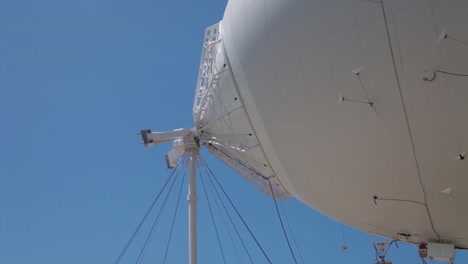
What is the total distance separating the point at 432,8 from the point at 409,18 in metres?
0.50

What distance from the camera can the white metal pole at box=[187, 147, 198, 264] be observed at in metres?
20.9

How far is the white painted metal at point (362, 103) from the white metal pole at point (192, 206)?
3949 millimetres

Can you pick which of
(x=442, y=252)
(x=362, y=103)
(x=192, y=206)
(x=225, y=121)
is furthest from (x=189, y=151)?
(x=442, y=252)

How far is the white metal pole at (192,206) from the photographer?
20938 mm

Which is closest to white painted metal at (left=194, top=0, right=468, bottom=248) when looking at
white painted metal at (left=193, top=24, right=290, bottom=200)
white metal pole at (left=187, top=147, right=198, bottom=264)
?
white painted metal at (left=193, top=24, right=290, bottom=200)

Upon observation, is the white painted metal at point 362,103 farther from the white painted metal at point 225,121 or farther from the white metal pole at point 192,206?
the white metal pole at point 192,206

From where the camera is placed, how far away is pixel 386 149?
48.1 feet

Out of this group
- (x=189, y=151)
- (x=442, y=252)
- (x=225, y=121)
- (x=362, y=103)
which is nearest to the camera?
(x=362, y=103)

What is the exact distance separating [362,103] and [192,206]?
9059 mm

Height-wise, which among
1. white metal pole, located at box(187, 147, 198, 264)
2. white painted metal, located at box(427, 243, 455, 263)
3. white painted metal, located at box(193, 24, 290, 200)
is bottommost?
white painted metal, located at box(427, 243, 455, 263)

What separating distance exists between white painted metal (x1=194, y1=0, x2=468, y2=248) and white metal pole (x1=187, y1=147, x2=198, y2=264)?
3949 mm

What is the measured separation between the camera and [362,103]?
1420 cm

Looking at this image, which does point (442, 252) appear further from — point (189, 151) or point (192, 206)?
point (189, 151)

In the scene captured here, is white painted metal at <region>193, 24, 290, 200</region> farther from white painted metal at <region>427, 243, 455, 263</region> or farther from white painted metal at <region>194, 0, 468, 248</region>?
white painted metal at <region>427, 243, 455, 263</region>
